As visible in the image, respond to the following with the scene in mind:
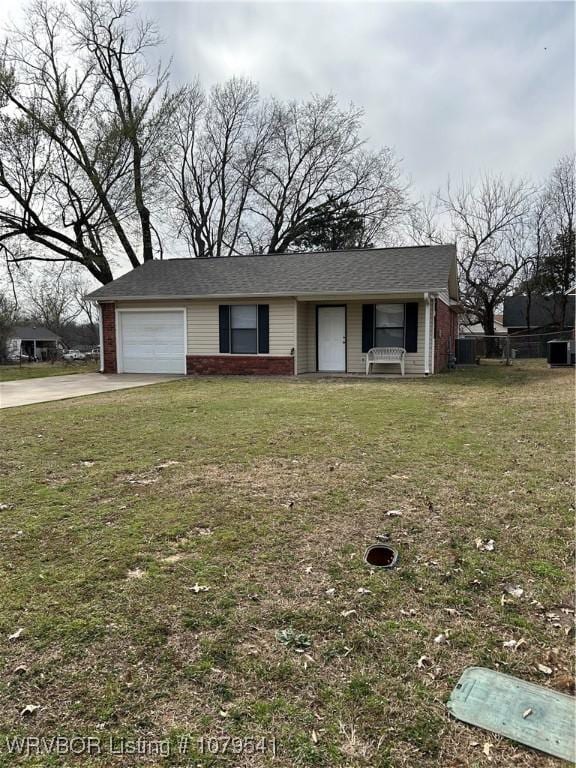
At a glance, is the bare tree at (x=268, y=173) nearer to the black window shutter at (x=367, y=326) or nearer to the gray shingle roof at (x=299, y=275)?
the gray shingle roof at (x=299, y=275)

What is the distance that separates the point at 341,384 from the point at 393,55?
6.60m

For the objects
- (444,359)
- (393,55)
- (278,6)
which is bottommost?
(444,359)

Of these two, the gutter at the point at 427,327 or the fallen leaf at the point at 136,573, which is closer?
the fallen leaf at the point at 136,573

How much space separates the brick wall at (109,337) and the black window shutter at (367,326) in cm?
789

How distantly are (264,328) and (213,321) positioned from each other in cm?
165

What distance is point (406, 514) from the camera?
140 inches

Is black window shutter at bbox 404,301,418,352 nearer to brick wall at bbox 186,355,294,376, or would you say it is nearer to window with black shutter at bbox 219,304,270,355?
brick wall at bbox 186,355,294,376

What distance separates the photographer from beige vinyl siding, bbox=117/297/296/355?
1457cm

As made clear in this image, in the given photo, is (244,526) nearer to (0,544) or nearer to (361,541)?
(361,541)

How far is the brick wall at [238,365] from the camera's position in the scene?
14.5 meters

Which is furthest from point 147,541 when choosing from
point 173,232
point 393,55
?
point 173,232

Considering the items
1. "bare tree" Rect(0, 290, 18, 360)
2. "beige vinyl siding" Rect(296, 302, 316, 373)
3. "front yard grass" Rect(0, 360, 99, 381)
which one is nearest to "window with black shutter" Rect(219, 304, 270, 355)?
"beige vinyl siding" Rect(296, 302, 316, 373)

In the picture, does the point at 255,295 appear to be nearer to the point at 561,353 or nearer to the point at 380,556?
the point at 561,353

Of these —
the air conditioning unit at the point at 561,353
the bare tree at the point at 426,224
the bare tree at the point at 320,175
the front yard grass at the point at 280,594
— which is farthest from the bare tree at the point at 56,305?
the front yard grass at the point at 280,594
